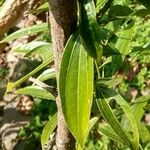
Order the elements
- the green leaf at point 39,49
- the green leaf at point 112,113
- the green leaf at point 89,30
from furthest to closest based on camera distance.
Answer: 1. the green leaf at point 39,49
2. the green leaf at point 112,113
3. the green leaf at point 89,30

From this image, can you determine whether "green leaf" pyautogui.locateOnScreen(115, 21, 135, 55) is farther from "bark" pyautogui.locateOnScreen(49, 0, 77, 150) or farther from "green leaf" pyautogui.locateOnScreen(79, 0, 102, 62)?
"green leaf" pyautogui.locateOnScreen(79, 0, 102, 62)

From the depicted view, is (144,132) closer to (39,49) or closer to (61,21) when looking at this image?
(39,49)

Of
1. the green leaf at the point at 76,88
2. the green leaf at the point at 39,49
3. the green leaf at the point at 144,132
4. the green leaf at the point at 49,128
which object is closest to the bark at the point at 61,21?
the green leaf at the point at 76,88

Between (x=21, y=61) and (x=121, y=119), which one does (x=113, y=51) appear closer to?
(x=121, y=119)

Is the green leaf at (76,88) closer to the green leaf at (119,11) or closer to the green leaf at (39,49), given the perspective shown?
the green leaf at (119,11)

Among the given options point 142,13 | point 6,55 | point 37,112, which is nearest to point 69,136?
point 142,13
